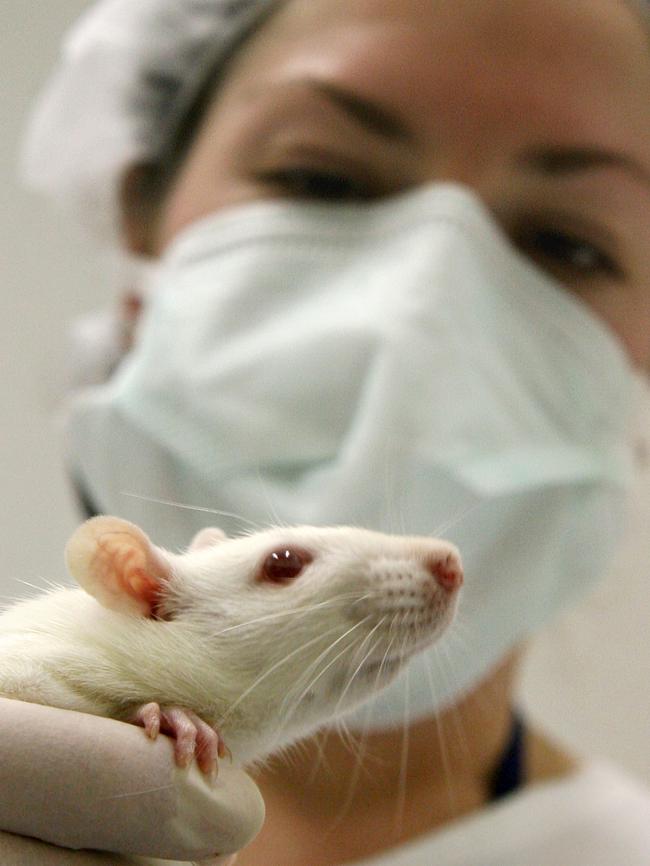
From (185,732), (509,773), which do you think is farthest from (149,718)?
(509,773)

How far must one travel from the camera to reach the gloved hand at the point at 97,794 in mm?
569

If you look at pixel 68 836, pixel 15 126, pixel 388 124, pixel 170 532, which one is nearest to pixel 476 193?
pixel 388 124

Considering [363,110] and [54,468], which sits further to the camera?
[54,468]

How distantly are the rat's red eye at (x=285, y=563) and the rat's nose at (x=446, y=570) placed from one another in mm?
95

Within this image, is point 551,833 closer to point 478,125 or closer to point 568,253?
point 568,253

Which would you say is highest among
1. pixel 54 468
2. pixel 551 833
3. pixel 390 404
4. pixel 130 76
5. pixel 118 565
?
pixel 130 76

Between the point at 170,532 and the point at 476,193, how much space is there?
2.84 feet

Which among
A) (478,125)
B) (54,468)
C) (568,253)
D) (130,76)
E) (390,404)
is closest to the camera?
(390,404)

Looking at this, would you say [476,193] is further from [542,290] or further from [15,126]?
[15,126]

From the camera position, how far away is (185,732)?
0.59 meters

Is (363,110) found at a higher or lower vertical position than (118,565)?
higher

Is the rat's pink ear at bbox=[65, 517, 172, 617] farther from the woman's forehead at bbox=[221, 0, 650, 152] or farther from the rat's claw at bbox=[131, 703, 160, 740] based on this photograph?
the woman's forehead at bbox=[221, 0, 650, 152]

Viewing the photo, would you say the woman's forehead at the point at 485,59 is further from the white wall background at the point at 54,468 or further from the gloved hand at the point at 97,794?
the gloved hand at the point at 97,794

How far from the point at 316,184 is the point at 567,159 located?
1.49 feet
